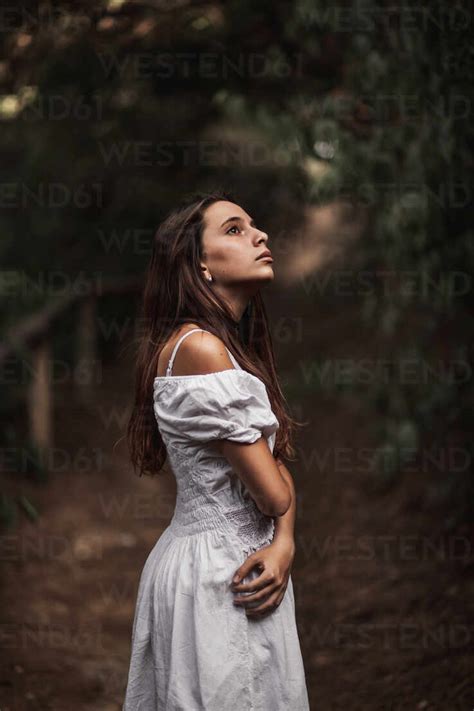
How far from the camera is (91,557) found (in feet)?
11.6

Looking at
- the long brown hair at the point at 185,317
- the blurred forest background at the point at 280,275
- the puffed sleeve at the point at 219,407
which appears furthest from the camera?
the blurred forest background at the point at 280,275

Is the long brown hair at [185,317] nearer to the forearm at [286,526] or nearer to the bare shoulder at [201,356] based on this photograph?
the bare shoulder at [201,356]

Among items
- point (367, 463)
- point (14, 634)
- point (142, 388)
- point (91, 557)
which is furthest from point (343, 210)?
point (142, 388)

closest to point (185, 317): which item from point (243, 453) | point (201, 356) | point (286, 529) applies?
point (201, 356)

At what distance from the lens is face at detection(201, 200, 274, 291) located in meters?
1.43

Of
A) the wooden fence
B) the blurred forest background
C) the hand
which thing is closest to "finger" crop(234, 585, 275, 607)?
the hand

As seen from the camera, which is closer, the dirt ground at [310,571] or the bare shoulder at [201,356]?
the bare shoulder at [201,356]

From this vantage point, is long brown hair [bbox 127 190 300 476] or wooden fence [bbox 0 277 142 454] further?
wooden fence [bbox 0 277 142 454]

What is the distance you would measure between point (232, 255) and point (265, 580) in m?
0.48

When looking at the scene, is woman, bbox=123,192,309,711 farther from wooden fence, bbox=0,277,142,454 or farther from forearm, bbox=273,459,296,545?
wooden fence, bbox=0,277,142,454

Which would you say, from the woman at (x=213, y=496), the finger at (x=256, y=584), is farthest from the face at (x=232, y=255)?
the finger at (x=256, y=584)

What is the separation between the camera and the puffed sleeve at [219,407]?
1298 mm

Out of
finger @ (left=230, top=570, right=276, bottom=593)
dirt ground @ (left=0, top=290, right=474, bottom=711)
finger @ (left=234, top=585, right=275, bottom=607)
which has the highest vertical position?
finger @ (left=230, top=570, right=276, bottom=593)

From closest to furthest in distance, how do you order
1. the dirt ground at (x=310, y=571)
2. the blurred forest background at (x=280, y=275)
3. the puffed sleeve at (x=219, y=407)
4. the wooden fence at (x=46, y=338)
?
1. the puffed sleeve at (x=219, y=407)
2. the dirt ground at (x=310, y=571)
3. the blurred forest background at (x=280, y=275)
4. the wooden fence at (x=46, y=338)
